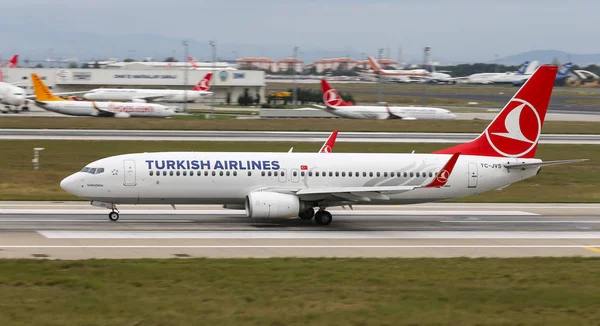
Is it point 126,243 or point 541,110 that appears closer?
point 126,243

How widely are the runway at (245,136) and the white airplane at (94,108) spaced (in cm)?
2850

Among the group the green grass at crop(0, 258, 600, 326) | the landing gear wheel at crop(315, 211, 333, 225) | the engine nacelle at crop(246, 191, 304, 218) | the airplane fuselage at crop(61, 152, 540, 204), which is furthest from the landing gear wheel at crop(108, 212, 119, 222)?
the green grass at crop(0, 258, 600, 326)

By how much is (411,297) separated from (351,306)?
6.13 feet

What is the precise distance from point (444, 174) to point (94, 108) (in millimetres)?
74767

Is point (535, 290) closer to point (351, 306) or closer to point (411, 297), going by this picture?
point (411, 297)

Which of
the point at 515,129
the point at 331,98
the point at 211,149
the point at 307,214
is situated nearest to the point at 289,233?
the point at 307,214

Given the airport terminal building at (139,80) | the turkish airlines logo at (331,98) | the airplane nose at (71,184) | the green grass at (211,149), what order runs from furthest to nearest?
the airport terminal building at (139,80), the turkish airlines logo at (331,98), the green grass at (211,149), the airplane nose at (71,184)

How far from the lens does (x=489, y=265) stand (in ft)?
82.2

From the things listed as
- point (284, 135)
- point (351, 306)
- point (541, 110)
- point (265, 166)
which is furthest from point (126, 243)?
point (284, 135)

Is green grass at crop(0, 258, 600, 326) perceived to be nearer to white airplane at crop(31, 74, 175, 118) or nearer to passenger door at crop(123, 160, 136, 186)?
passenger door at crop(123, 160, 136, 186)

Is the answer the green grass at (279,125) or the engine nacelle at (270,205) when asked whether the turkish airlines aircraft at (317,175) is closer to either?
the engine nacelle at (270,205)

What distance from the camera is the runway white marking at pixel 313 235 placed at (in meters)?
29.7

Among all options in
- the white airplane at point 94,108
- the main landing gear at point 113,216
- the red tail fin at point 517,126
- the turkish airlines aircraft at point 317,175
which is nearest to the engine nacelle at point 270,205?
the turkish airlines aircraft at point 317,175

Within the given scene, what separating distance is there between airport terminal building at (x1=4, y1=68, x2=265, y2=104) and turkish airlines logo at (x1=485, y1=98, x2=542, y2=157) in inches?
4078
